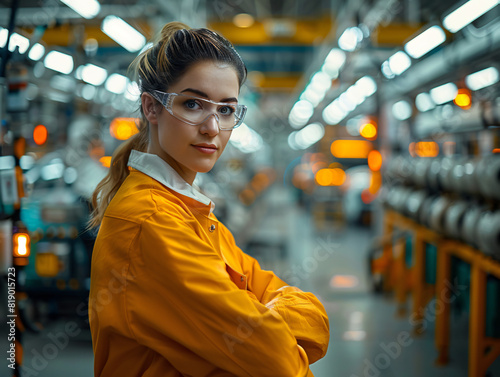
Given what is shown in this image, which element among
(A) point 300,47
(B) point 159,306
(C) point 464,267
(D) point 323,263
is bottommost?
(D) point 323,263

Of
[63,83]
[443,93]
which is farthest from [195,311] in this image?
[443,93]

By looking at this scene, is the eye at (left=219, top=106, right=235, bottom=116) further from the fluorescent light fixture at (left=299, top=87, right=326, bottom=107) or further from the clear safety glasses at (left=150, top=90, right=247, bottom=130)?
the fluorescent light fixture at (left=299, top=87, right=326, bottom=107)

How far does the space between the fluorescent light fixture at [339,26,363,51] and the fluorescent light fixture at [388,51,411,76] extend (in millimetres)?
579

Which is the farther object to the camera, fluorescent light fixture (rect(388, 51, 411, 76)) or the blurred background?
fluorescent light fixture (rect(388, 51, 411, 76))

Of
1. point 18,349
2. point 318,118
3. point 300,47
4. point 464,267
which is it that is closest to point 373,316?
point 464,267

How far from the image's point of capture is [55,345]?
13.0 feet

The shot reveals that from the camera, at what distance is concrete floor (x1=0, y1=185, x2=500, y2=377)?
365cm

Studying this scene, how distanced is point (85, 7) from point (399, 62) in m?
3.33

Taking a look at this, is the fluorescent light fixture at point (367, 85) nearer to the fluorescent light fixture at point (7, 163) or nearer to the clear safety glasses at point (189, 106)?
the fluorescent light fixture at point (7, 163)

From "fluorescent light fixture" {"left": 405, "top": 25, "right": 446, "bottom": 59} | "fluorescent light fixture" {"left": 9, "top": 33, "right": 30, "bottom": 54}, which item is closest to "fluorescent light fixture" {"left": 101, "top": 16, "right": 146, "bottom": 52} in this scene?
"fluorescent light fixture" {"left": 9, "top": 33, "right": 30, "bottom": 54}

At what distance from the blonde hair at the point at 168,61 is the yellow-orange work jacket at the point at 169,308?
0.29m

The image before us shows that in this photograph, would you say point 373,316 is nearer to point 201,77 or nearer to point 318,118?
point 201,77

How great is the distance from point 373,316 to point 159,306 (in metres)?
4.52

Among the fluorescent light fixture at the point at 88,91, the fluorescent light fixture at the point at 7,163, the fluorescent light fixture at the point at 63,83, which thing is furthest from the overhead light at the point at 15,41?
the fluorescent light fixture at the point at 88,91
